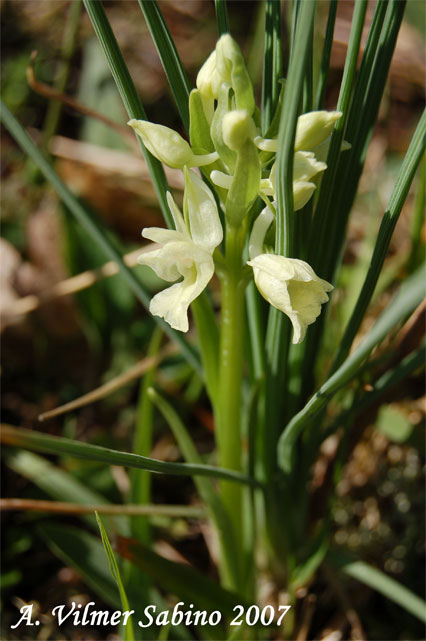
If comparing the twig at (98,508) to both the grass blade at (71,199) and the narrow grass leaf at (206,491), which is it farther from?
the grass blade at (71,199)

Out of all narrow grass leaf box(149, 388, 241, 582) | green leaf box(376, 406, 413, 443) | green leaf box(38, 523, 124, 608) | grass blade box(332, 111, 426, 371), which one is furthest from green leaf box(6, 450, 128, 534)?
grass blade box(332, 111, 426, 371)

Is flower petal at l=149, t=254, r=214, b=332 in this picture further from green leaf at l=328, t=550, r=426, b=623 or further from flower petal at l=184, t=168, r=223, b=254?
green leaf at l=328, t=550, r=426, b=623

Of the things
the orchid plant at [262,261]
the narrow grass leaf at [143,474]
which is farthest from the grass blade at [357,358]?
the narrow grass leaf at [143,474]

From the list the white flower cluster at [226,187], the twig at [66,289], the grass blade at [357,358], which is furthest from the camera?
the twig at [66,289]

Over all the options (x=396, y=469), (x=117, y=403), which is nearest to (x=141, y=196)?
(x=117, y=403)

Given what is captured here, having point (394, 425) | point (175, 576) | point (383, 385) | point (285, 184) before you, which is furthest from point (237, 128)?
point (394, 425)

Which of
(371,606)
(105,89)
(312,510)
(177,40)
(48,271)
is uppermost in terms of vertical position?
(177,40)

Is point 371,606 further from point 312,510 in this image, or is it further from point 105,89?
point 105,89

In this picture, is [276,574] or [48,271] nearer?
[276,574]
